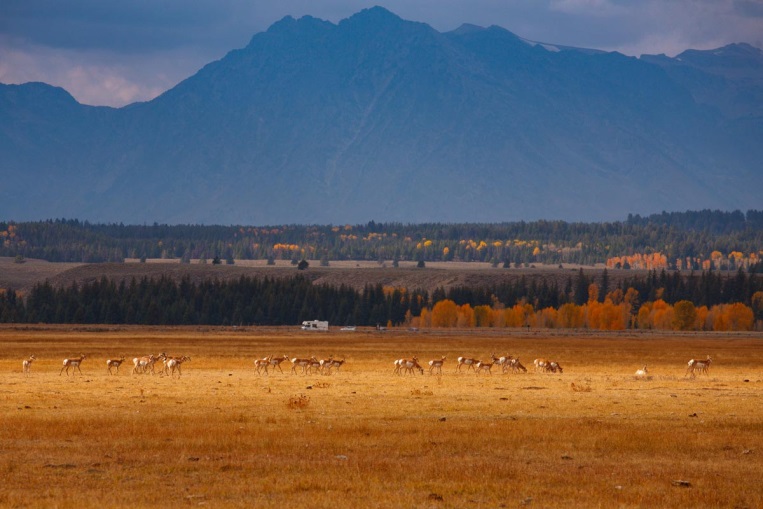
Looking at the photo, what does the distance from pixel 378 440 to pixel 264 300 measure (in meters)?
132

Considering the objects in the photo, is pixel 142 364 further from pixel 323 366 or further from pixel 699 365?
pixel 699 365

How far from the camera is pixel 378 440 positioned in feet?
89.1

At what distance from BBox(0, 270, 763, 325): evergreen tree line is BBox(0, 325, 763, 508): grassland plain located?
316 feet

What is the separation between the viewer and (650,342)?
105812mm

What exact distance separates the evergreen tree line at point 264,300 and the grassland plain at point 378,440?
96.3 metres

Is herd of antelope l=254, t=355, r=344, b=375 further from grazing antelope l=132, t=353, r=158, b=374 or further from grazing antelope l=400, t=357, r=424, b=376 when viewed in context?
grazing antelope l=132, t=353, r=158, b=374

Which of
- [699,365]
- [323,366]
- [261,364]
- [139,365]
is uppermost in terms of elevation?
[699,365]

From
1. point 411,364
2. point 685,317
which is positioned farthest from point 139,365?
point 685,317

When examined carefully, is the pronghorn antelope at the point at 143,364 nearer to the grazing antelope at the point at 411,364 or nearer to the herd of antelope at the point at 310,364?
the herd of antelope at the point at 310,364

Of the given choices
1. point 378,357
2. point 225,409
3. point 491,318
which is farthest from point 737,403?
point 491,318

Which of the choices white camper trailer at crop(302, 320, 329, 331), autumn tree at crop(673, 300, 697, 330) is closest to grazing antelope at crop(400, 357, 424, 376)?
white camper trailer at crop(302, 320, 329, 331)

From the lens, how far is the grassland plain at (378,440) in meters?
20.7

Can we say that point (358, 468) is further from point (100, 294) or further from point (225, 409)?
point (100, 294)

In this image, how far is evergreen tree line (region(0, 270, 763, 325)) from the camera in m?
148
